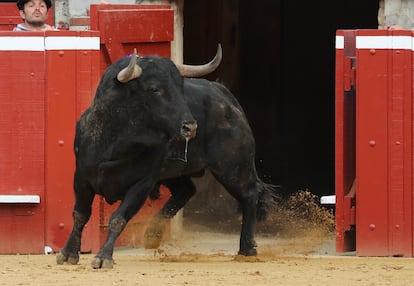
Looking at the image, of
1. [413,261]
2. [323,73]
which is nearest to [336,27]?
[323,73]

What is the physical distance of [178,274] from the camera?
844cm

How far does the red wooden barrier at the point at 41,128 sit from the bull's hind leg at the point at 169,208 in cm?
45

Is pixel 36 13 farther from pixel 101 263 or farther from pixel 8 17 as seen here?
pixel 101 263

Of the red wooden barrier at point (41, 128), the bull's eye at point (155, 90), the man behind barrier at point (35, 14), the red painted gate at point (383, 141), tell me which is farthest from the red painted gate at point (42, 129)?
the red painted gate at point (383, 141)

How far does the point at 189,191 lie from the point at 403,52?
5.58ft

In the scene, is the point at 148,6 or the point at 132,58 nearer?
the point at 132,58

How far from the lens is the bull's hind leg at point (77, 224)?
9.12 metres

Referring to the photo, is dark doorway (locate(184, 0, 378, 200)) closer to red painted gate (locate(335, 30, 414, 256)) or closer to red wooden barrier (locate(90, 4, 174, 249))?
red wooden barrier (locate(90, 4, 174, 249))

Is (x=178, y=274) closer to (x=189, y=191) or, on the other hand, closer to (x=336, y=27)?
(x=189, y=191)

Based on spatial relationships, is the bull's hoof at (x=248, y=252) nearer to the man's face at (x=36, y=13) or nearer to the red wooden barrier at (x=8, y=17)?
the man's face at (x=36, y=13)

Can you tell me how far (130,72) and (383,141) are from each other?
2.02 metres

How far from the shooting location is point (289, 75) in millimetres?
15398

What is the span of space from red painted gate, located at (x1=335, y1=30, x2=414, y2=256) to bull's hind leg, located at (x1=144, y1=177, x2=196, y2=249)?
1.15 m

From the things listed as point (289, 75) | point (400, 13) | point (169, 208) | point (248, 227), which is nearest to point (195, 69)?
point (169, 208)
